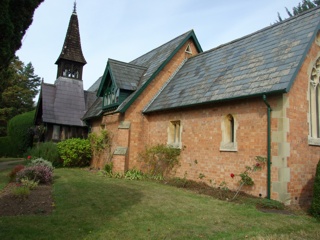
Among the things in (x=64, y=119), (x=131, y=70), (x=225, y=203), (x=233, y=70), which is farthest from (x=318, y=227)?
(x=64, y=119)

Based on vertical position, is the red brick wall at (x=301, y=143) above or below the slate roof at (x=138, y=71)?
below

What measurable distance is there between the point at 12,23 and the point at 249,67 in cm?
883

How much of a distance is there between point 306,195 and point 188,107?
613cm

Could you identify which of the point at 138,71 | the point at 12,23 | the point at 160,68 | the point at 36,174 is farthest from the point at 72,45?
the point at 12,23

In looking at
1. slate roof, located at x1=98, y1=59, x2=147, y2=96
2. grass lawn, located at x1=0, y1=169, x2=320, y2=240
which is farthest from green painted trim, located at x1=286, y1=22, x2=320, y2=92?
slate roof, located at x1=98, y1=59, x2=147, y2=96

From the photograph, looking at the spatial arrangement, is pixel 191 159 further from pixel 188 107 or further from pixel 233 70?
pixel 233 70

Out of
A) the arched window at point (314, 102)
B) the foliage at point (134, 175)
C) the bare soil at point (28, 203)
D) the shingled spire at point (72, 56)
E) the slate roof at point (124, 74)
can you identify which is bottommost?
the bare soil at point (28, 203)

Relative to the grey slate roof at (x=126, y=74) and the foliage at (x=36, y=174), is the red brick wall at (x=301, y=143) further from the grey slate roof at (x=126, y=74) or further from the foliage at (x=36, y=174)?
the grey slate roof at (x=126, y=74)

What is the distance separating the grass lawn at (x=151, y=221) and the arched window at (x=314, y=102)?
13.2 ft

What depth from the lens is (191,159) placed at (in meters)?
13.0

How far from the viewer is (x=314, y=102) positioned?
10789mm

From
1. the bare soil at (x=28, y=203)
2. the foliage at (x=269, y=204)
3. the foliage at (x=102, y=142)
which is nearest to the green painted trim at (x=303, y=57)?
the foliage at (x=269, y=204)

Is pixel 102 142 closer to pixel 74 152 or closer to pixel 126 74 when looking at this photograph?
pixel 74 152

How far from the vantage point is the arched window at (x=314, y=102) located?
10.6 metres
